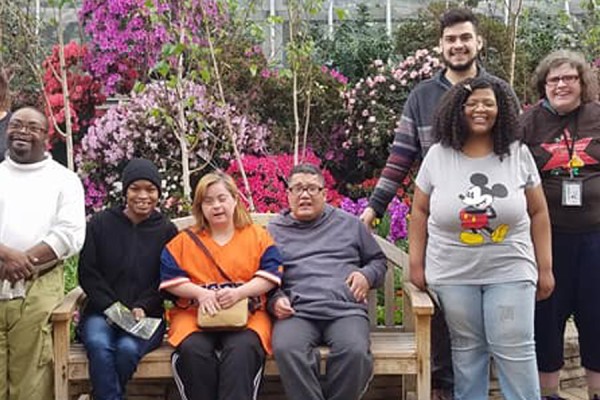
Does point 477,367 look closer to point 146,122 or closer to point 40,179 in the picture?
point 40,179

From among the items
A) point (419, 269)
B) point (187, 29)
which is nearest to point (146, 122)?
point (187, 29)

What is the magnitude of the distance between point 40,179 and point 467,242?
1958 mm

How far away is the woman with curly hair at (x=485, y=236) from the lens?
3812 mm

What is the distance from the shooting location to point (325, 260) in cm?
429

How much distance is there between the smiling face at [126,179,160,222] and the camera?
4.22 meters

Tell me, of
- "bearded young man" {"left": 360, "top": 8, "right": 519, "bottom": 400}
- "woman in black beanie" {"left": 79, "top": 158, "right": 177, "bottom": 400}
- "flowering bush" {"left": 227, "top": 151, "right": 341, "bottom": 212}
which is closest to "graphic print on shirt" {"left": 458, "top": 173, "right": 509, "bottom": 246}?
"bearded young man" {"left": 360, "top": 8, "right": 519, "bottom": 400}

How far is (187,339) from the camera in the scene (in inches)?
158

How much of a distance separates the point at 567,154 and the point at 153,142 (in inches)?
155

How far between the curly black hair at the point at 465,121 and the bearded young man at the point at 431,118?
165 mm

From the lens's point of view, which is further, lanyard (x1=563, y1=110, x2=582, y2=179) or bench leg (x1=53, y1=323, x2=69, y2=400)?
lanyard (x1=563, y1=110, x2=582, y2=179)

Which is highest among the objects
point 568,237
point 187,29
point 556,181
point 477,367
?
point 187,29

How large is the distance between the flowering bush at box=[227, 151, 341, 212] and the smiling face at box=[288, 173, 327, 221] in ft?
7.92

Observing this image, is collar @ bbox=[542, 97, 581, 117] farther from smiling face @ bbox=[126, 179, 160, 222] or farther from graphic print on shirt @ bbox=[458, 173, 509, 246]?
smiling face @ bbox=[126, 179, 160, 222]

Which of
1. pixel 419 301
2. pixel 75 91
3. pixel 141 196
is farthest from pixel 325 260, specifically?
pixel 75 91
